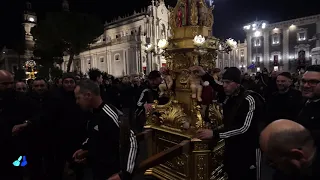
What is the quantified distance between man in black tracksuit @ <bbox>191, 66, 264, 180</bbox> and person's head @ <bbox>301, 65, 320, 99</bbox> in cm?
62

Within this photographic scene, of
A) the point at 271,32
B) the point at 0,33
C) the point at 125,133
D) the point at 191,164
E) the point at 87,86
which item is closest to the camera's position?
the point at 125,133

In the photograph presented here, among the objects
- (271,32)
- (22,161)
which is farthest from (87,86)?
(271,32)

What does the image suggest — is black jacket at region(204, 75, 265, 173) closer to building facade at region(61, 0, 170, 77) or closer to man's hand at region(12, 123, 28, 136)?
man's hand at region(12, 123, 28, 136)

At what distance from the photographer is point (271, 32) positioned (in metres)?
46.2

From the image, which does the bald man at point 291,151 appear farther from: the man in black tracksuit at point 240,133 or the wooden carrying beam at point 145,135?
the wooden carrying beam at point 145,135

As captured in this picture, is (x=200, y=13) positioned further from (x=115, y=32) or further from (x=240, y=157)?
(x=115, y=32)

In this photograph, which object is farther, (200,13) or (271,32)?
(271,32)

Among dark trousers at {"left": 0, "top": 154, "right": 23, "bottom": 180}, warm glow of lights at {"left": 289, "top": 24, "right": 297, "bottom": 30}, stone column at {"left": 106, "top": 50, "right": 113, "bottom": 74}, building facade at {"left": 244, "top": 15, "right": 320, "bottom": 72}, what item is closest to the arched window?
Result: stone column at {"left": 106, "top": 50, "right": 113, "bottom": 74}

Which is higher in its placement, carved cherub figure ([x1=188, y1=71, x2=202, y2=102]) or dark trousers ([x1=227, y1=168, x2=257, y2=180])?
carved cherub figure ([x1=188, y1=71, x2=202, y2=102])

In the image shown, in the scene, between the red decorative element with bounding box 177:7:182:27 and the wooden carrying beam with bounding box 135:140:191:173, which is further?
the red decorative element with bounding box 177:7:182:27

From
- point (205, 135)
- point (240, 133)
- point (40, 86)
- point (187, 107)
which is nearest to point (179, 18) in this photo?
point (187, 107)

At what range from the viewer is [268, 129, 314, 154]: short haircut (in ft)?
4.25

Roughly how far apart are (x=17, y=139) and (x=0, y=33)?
50.0 m

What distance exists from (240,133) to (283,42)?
48978 millimetres
